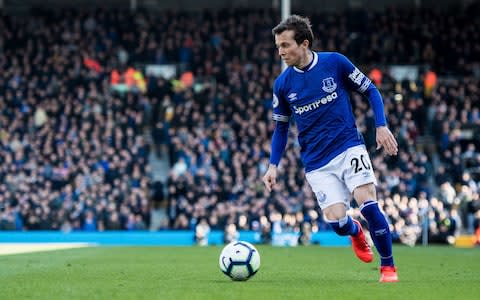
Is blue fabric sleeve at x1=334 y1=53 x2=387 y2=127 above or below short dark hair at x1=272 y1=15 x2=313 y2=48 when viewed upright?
below

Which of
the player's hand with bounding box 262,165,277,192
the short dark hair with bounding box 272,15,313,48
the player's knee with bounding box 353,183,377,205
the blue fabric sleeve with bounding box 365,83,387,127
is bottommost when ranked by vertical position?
the player's knee with bounding box 353,183,377,205

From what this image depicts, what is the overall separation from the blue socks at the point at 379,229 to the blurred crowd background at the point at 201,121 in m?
17.2

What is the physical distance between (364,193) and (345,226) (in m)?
0.75

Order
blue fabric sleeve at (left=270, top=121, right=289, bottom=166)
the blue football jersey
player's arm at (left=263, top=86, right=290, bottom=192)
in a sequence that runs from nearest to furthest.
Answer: the blue football jersey
player's arm at (left=263, top=86, right=290, bottom=192)
blue fabric sleeve at (left=270, top=121, right=289, bottom=166)

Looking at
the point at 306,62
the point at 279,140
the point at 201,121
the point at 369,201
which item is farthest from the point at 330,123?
the point at 201,121

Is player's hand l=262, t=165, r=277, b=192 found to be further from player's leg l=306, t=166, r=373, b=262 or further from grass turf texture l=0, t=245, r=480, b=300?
grass turf texture l=0, t=245, r=480, b=300

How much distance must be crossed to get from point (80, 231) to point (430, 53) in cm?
1488

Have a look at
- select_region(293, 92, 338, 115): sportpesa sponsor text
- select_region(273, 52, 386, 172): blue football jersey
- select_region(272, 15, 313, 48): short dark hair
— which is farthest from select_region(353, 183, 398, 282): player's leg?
select_region(272, 15, 313, 48): short dark hair

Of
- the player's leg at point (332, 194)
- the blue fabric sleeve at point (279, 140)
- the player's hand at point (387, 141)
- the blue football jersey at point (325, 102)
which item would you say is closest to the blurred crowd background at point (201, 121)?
the blue fabric sleeve at point (279, 140)

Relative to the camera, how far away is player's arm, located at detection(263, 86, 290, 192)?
32.1ft

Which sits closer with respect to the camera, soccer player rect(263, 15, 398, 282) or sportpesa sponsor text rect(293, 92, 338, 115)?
soccer player rect(263, 15, 398, 282)

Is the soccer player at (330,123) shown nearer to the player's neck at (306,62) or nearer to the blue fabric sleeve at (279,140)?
the player's neck at (306,62)

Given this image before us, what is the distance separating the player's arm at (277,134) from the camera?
9.77m

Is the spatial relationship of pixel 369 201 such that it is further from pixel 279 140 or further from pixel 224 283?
pixel 224 283
